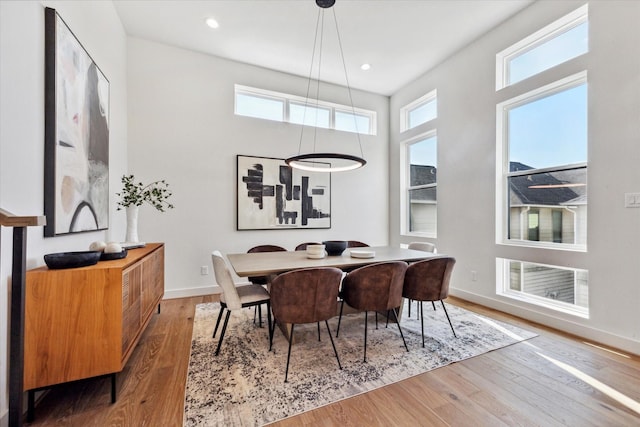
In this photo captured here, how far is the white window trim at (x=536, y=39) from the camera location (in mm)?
2703

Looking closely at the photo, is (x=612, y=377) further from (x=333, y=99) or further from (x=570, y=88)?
(x=333, y=99)

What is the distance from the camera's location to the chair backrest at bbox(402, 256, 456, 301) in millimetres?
2402

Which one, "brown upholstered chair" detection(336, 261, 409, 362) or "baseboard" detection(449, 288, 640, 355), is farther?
"baseboard" detection(449, 288, 640, 355)

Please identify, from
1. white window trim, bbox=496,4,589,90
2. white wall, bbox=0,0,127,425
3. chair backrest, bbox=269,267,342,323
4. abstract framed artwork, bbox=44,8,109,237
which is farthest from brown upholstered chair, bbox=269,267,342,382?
white window trim, bbox=496,4,589,90

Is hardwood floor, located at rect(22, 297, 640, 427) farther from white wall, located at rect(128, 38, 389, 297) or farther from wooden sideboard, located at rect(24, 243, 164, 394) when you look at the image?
white wall, located at rect(128, 38, 389, 297)

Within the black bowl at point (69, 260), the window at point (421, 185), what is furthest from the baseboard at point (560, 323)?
the black bowl at point (69, 260)

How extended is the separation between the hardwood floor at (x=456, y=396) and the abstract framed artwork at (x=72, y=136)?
3.65 feet

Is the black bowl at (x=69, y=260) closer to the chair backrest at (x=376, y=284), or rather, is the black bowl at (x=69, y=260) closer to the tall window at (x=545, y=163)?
the chair backrest at (x=376, y=284)

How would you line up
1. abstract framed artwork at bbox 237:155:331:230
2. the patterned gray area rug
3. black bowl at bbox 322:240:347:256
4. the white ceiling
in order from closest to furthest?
the patterned gray area rug, black bowl at bbox 322:240:347:256, the white ceiling, abstract framed artwork at bbox 237:155:331:230

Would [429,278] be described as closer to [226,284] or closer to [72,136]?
[226,284]

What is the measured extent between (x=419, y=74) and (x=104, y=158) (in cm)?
450

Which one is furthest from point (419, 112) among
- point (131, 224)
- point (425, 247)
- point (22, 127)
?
point (22, 127)

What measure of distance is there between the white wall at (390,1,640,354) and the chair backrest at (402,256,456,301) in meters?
1.37

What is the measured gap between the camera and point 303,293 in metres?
1.93
